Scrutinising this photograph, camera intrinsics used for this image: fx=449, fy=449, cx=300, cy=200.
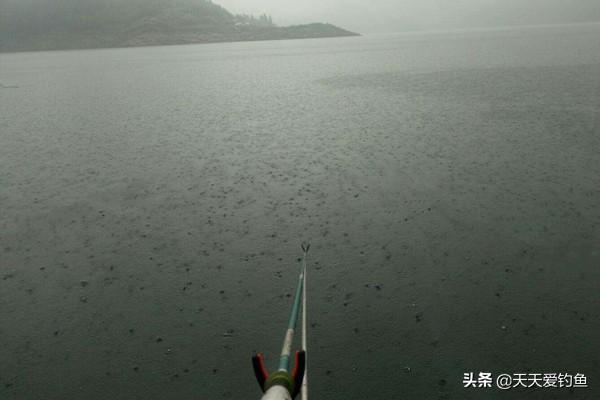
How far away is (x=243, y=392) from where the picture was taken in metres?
11.9

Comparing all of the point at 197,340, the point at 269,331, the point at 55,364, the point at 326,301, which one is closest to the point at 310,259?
the point at 326,301

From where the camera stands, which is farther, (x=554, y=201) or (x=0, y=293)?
(x=554, y=201)

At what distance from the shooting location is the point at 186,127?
149 ft

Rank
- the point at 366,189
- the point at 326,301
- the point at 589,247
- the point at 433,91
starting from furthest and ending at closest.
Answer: the point at 433,91 < the point at 366,189 < the point at 589,247 < the point at 326,301

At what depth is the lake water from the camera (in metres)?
12.7

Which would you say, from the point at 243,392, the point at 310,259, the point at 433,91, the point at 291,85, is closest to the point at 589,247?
the point at 310,259

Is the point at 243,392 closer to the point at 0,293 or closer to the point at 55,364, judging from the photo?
the point at 55,364

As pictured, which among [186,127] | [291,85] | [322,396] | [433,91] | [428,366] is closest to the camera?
[322,396]

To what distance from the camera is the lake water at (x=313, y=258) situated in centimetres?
1270

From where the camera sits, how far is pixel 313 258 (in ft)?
59.8

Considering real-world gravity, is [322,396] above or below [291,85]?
below

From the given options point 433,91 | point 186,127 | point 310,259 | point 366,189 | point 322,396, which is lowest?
point 322,396

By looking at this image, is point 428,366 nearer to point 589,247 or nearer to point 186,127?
point 589,247

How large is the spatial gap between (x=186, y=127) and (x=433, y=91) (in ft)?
114
